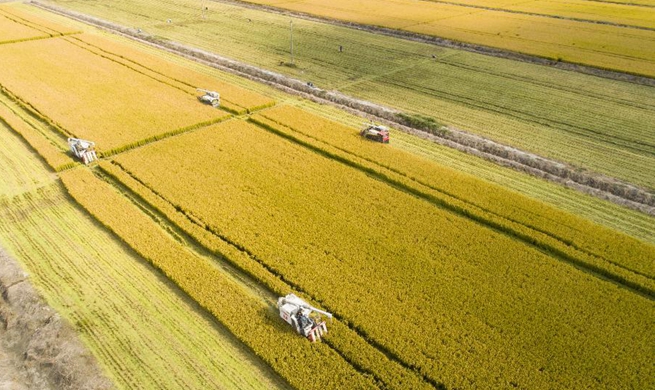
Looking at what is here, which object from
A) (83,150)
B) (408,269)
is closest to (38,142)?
(83,150)

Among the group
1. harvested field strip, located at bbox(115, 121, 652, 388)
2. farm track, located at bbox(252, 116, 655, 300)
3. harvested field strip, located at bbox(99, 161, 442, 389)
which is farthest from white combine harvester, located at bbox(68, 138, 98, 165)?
farm track, located at bbox(252, 116, 655, 300)

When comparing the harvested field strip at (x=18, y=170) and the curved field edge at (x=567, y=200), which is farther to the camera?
the harvested field strip at (x=18, y=170)

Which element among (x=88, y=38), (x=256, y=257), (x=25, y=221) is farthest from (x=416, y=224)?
(x=88, y=38)

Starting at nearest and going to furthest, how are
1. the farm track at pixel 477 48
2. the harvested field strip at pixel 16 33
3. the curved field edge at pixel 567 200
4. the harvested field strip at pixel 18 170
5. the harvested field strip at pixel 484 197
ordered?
the harvested field strip at pixel 484 197 < the curved field edge at pixel 567 200 < the harvested field strip at pixel 18 170 < the farm track at pixel 477 48 < the harvested field strip at pixel 16 33

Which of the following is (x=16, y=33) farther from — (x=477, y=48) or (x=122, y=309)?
(x=477, y=48)

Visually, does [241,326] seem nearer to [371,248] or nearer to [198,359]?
[198,359]

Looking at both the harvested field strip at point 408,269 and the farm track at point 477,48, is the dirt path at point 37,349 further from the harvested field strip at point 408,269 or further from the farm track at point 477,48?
the farm track at point 477,48

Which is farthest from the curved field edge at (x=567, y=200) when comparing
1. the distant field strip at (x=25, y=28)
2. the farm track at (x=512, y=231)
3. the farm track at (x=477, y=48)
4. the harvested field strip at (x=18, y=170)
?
the distant field strip at (x=25, y=28)

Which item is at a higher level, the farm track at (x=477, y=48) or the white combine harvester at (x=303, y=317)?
the farm track at (x=477, y=48)
